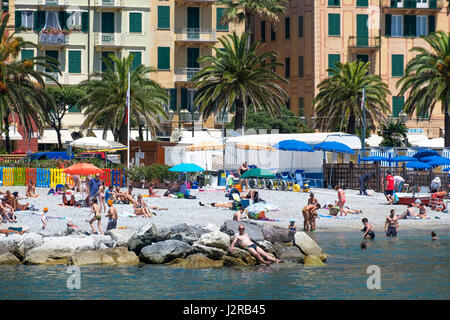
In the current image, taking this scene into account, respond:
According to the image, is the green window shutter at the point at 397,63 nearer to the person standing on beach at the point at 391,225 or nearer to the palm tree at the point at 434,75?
the palm tree at the point at 434,75

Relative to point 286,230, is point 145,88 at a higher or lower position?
higher

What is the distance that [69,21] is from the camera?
243 ft

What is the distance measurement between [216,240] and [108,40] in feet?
161

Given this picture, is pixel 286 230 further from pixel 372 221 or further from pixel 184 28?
pixel 184 28

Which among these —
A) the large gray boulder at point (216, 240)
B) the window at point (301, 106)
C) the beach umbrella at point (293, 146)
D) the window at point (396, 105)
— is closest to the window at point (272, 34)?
the window at point (301, 106)

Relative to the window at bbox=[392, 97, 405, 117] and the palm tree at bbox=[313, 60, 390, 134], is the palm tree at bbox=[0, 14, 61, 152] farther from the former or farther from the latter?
the window at bbox=[392, 97, 405, 117]

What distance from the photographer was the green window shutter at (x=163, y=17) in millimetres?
76000

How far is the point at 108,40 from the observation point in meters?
74.6

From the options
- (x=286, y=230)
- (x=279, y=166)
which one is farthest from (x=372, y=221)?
(x=279, y=166)

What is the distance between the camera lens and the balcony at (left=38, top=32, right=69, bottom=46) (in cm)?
7325

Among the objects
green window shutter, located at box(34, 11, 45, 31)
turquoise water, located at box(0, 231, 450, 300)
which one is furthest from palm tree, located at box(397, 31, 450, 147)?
green window shutter, located at box(34, 11, 45, 31)

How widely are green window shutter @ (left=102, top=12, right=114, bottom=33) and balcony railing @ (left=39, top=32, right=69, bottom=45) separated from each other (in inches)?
136

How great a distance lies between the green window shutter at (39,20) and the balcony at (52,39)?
0.76 metres

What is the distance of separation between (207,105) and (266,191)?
609 inches
